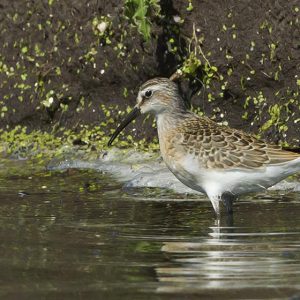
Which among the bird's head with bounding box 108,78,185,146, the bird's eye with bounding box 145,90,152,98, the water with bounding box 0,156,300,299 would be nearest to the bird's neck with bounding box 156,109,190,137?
the bird's head with bounding box 108,78,185,146

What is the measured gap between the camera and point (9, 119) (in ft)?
43.2

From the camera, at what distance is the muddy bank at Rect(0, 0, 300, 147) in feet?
38.8

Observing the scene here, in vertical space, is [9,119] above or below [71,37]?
below

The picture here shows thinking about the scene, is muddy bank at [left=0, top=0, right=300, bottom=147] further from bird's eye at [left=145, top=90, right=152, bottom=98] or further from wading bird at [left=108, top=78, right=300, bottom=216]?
wading bird at [left=108, top=78, right=300, bottom=216]

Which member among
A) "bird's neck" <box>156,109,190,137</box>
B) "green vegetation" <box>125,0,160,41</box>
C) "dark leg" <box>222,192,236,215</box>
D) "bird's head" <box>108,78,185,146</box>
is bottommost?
"dark leg" <box>222,192,236,215</box>

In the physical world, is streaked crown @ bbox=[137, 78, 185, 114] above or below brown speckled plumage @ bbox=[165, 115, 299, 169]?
above

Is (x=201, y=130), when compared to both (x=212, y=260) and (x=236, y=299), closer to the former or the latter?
(x=212, y=260)

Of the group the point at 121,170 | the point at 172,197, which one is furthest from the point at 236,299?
the point at 121,170

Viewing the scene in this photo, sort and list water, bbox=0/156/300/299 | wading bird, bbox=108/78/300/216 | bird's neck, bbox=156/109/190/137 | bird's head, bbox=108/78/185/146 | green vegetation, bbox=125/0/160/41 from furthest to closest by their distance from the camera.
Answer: green vegetation, bbox=125/0/160/41 → bird's head, bbox=108/78/185/146 → bird's neck, bbox=156/109/190/137 → wading bird, bbox=108/78/300/216 → water, bbox=0/156/300/299

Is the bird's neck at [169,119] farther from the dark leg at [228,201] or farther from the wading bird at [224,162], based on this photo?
the dark leg at [228,201]

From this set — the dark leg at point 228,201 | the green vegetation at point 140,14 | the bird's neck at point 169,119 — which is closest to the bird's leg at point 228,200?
the dark leg at point 228,201

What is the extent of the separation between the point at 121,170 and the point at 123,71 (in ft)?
5.08

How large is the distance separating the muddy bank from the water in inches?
50.3

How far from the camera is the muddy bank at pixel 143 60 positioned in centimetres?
1181
